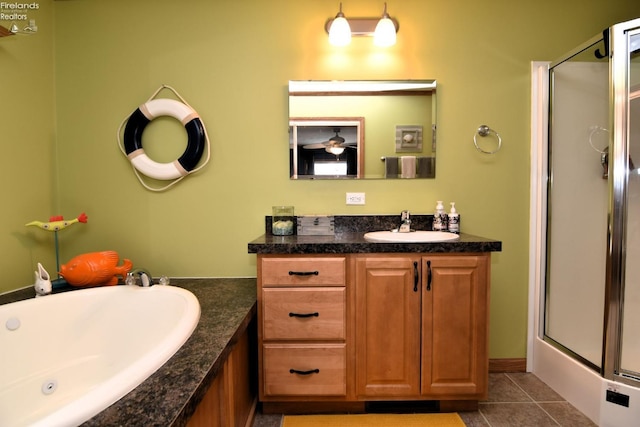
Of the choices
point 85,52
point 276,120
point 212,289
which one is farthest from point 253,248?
point 85,52

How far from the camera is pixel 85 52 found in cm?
197

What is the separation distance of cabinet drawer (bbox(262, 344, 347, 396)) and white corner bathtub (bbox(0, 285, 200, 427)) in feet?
1.67

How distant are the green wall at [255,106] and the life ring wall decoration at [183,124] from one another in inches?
3.5

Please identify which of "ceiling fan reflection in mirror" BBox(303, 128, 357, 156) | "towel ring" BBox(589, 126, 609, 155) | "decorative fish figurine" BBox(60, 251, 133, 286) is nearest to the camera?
"decorative fish figurine" BBox(60, 251, 133, 286)

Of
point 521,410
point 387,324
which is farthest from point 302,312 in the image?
point 521,410

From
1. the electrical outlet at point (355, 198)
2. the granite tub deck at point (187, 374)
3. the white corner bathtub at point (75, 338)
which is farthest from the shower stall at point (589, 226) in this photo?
the white corner bathtub at point (75, 338)

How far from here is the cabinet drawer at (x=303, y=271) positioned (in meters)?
1.53

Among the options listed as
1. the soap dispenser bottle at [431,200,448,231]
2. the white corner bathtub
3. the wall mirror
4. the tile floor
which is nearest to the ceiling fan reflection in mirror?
the wall mirror

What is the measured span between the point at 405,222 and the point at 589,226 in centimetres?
110

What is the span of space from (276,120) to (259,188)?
454mm

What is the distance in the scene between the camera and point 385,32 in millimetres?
1843

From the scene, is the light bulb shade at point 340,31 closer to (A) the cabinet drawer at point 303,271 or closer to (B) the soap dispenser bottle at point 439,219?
(B) the soap dispenser bottle at point 439,219

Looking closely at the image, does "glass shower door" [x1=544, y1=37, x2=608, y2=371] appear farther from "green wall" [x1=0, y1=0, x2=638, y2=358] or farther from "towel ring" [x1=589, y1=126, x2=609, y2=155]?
"green wall" [x1=0, y1=0, x2=638, y2=358]

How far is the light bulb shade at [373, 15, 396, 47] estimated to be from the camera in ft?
6.01
